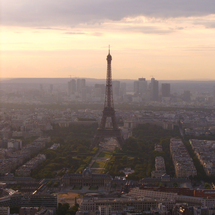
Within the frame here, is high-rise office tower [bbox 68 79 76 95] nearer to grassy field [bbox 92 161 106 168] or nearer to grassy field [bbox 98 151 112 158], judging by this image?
grassy field [bbox 98 151 112 158]

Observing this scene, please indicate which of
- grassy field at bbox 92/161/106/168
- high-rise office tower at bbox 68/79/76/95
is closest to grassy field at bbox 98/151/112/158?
grassy field at bbox 92/161/106/168

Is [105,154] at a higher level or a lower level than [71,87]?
lower

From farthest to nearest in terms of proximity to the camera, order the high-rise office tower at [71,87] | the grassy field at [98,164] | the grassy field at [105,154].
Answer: the high-rise office tower at [71,87] → the grassy field at [105,154] → the grassy field at [98,164]

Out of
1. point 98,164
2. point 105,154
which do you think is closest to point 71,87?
point 105,154

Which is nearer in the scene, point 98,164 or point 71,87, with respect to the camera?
point 98,164

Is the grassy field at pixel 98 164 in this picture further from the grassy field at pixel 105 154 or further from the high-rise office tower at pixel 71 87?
the high-rise office tower at pixel 71 87

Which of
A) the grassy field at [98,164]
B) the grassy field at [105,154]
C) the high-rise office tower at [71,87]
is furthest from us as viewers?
the high-rise office tower at [71,87]

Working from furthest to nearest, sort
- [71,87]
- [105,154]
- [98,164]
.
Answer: [71,87], [105,154], [98,164]

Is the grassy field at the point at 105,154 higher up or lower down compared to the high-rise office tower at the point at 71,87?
lower down

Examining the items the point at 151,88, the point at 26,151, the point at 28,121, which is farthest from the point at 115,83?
the point at 26,151

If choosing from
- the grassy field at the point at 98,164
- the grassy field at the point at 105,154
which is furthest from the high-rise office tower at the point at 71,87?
the grassy field at the point at 98,164

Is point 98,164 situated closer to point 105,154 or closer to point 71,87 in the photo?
point 105,154

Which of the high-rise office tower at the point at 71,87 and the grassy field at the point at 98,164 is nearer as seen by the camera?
the grassy field at the point at 98,164
